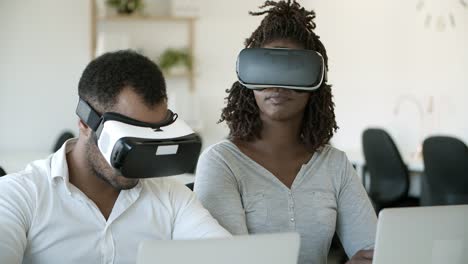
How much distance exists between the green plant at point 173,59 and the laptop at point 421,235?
15.7 feet

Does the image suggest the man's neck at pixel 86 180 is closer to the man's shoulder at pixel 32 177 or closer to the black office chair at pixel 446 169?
the man's shoulder at pixel 32 177

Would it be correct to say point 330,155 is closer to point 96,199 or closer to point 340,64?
point 96,199

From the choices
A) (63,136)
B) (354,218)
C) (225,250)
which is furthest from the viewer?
(63,136)

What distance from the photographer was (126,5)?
623 cm

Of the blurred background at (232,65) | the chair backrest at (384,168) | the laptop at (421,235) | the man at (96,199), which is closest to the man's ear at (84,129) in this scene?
Result: the man at (96,199)

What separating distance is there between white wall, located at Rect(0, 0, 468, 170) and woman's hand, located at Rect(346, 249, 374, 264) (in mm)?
3769

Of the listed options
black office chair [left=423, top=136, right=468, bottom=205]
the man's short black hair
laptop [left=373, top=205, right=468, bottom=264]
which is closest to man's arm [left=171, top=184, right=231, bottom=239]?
the man's short black hair

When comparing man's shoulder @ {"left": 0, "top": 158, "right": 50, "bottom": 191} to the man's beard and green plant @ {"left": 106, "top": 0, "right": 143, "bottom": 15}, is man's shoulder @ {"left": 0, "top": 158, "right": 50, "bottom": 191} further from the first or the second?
green plant @ {"left": 106, "top": 0, "right": 143, "bottom": 15}

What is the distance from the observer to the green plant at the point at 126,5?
6.23 metres

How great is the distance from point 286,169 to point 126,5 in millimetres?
4324

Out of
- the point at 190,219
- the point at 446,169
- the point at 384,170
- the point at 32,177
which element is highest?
the point at 32,177

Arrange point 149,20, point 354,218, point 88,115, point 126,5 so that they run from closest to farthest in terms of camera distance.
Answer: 1. point 88,115
2. point 354,218
3. point 126,5
4. point 149,20

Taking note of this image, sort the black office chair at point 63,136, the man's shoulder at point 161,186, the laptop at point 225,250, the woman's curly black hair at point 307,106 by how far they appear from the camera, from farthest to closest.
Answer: the black office chair at point 63,136 → the woman's curly black hair at point 307,106 → the man's shoulder at point 161,186 → the laptop at point 225,250

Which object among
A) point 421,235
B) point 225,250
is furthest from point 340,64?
point 225,250
